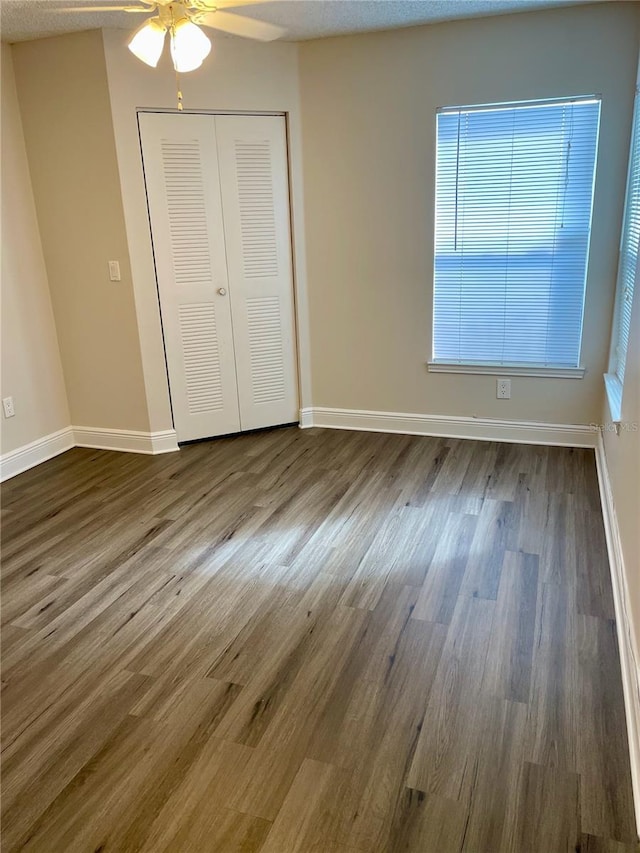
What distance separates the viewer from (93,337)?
3994mm

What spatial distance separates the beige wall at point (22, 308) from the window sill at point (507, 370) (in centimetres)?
255

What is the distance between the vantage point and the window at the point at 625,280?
111 inches

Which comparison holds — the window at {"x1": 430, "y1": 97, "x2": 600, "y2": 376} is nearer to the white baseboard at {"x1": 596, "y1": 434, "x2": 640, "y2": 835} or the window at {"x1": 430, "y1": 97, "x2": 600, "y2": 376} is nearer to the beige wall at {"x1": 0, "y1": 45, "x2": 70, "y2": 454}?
the white baseboard at {"x1": 596, "y1": 434, "x2": 640, "y2": 835}

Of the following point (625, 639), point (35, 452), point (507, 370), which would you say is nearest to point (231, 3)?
point (507, 370)

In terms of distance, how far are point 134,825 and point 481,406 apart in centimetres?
315

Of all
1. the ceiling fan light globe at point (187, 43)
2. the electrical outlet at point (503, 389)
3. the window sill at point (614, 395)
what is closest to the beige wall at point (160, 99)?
the ceiling fan light globe at point (187, 43)

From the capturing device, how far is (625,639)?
2025 millimetres

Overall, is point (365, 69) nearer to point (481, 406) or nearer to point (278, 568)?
point (481, 406)

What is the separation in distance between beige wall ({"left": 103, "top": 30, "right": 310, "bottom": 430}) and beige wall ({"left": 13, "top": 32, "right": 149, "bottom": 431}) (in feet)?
0.19

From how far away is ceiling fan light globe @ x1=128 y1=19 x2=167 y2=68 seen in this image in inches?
92.0

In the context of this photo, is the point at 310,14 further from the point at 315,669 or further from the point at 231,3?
the point at 315,669

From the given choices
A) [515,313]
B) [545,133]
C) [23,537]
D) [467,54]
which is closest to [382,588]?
[23,537]

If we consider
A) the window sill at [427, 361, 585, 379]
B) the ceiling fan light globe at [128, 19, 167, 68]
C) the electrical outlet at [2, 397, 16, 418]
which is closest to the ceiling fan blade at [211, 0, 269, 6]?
the ceiling fan light globe at [128, 19, 167, 68]

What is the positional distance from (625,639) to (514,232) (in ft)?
8.26
